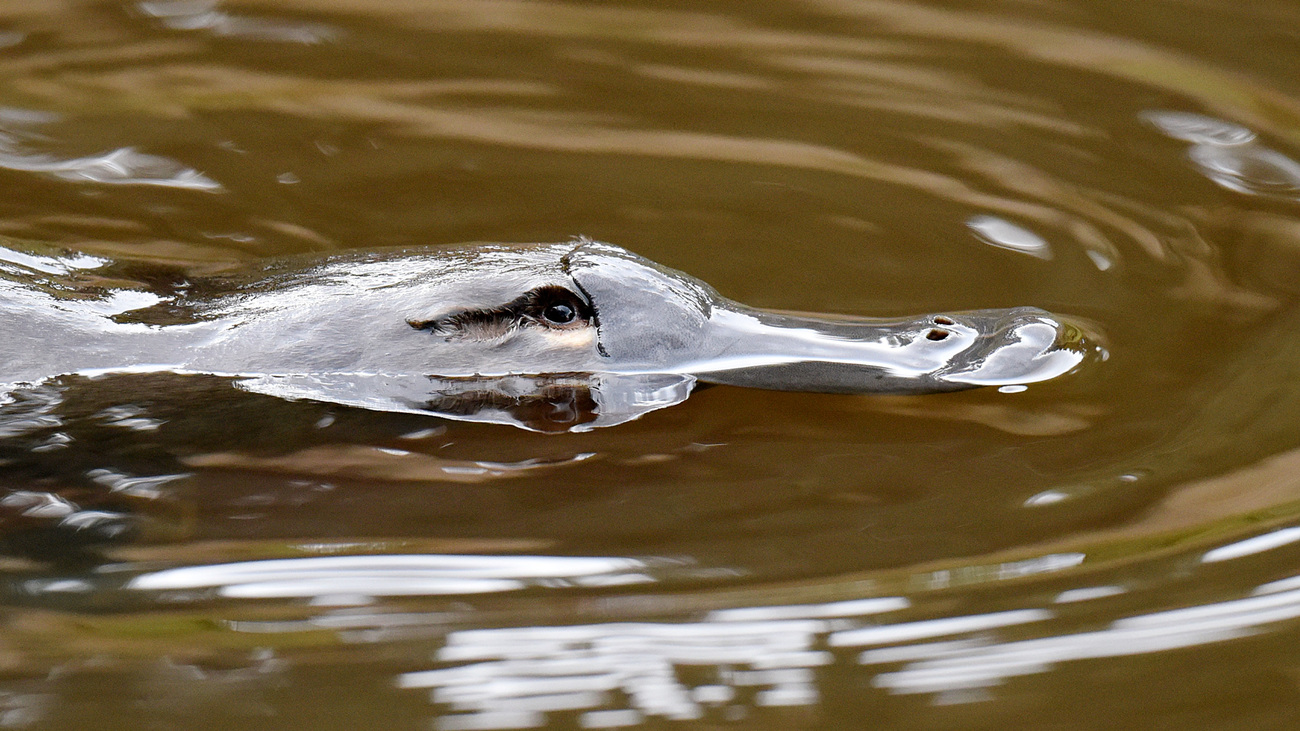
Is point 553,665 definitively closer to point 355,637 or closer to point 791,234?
point 355,637

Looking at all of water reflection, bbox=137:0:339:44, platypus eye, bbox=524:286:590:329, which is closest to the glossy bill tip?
platypus eye, bbox=524:286:590:329

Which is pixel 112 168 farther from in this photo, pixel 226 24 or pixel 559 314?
pixel 559 314

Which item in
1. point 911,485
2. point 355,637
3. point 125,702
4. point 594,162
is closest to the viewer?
point 125,702

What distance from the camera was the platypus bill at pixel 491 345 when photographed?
3.02 m

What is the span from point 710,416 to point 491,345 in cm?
50

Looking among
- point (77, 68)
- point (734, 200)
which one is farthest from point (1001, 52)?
point (77, 68)

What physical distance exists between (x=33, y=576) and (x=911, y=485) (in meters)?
1.64

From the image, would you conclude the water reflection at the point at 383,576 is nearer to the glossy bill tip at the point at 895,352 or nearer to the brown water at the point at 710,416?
the brown water at the point at 710,416

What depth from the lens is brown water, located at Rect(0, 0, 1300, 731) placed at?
2.19 meters

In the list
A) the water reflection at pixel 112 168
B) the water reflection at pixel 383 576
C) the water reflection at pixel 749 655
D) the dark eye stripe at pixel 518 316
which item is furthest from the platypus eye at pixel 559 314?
the water reflection at pixel 112 168

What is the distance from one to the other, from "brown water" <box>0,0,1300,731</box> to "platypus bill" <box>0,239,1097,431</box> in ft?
0.21

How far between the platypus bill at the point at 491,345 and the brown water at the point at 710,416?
6cm

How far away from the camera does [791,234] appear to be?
3.92 m

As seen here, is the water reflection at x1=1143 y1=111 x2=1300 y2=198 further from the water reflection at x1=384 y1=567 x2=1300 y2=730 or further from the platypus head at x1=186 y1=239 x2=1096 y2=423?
the water reflection at x1=384 y1=567 x2=1300 y2=730
